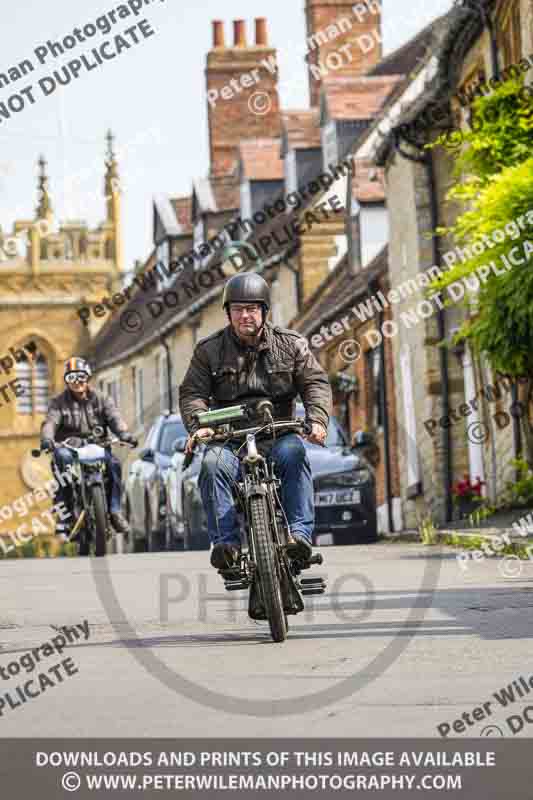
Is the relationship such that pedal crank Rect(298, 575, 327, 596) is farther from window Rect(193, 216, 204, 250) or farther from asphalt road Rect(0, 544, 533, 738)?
window Rect(193, 216, 204, 250)

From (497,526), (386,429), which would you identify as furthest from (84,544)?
(386,429)

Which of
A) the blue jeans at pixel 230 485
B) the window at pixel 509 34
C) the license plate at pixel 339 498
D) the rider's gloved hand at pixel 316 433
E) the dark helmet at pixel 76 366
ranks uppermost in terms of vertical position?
the window at pixel 509 34

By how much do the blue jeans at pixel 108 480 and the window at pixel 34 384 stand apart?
2514 inches

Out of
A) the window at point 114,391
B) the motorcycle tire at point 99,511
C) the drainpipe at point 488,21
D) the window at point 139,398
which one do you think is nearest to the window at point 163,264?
the window at point 139,398

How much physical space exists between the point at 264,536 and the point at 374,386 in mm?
24973

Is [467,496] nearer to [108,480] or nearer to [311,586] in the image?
[108,480]

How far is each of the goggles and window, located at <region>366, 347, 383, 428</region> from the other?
15.5 metres

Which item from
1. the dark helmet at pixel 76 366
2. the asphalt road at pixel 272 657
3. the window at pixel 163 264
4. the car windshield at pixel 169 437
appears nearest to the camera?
the asphalt road at pixel 272 657

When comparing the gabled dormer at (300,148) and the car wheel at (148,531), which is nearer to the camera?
the car wheel at (148,531)

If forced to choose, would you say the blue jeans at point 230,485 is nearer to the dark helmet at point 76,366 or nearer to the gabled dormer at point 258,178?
the dark helmet at point 76,366

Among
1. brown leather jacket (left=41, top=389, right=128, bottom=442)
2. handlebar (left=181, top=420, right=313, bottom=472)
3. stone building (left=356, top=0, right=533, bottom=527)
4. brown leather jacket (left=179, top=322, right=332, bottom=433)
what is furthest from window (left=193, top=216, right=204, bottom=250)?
handlebar (left=181, top=420, right=313, bottom=472)

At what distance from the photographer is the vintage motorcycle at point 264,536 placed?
8539mm
